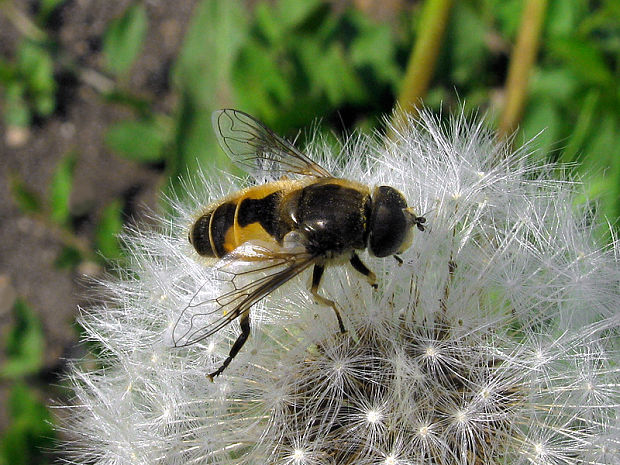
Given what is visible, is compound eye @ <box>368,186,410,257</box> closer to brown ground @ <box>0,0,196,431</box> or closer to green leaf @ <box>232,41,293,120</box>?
green leaf @ <box>232,41,293,120</box>

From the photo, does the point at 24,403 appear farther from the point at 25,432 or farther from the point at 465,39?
the point at 465,39

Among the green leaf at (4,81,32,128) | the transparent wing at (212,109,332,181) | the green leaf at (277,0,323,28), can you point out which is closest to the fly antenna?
the transparent wing at (212,109,332,181)

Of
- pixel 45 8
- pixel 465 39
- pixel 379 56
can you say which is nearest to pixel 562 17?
pixel 465 39

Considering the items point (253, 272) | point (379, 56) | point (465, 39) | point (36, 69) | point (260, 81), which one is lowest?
point (465, 39)

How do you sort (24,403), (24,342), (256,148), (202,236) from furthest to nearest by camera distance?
(24,342)
(24,403)
(256,148)
(202,236)

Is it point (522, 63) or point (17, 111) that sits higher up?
point (17, 111)

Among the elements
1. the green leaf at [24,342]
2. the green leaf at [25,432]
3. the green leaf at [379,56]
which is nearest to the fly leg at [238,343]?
the green leaf at [25,432]

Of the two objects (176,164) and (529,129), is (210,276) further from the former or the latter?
(529,129)
